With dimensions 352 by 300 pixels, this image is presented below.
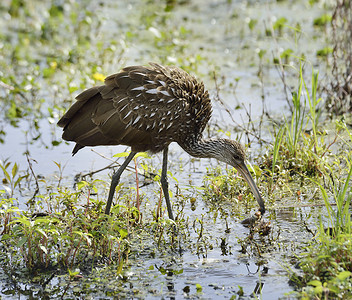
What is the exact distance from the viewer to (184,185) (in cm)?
542

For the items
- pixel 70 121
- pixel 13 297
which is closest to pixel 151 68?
pixel 70 121

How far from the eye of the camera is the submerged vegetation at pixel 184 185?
14.5ft

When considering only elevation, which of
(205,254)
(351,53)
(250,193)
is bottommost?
(205,254)

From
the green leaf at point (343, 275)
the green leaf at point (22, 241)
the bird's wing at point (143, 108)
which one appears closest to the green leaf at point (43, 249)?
the green leaf at point (22, 241)

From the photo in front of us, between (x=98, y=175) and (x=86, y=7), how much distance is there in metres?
6.13

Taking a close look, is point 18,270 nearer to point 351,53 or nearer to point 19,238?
point 19,238

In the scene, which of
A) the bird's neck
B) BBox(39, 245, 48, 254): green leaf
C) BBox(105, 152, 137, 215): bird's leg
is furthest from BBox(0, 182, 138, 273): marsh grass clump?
the bird's neck

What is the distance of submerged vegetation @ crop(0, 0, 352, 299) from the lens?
442 centimetres

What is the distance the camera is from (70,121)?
17.5 feet

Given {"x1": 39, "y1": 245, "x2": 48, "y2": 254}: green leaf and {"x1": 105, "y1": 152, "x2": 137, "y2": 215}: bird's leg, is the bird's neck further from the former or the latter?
{"x1": 39, "y1": 245, "x2": 48, "y2": 254}: green leaf

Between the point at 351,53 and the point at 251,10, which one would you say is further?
the point at 251,10

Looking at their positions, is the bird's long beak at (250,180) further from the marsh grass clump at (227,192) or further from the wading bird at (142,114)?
the marsh grass clump at (227,192)

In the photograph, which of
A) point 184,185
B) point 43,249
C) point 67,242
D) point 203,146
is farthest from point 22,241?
point 203,146

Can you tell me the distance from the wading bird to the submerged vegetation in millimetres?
343
